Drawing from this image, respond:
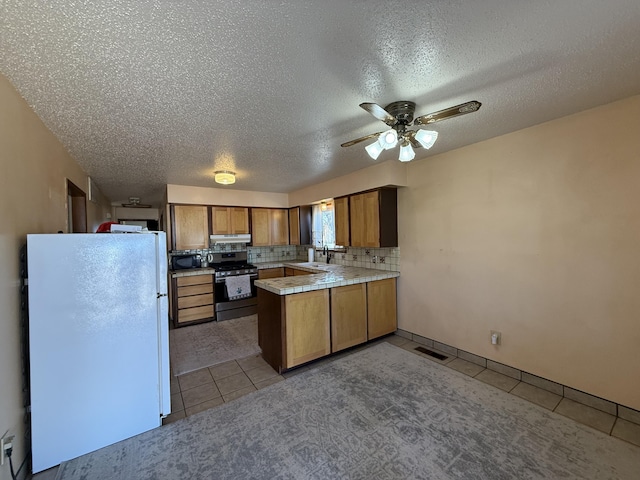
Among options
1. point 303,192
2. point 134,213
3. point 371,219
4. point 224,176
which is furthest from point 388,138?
point 134,213

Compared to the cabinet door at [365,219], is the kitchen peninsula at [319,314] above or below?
below

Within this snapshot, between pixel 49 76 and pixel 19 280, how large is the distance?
4.03 ft

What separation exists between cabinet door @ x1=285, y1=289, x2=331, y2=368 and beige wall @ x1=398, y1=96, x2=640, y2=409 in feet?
4.57

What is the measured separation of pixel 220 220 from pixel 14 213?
11.0ft

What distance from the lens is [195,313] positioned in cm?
439

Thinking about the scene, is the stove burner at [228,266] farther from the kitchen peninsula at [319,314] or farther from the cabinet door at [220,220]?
the kitchen peninsula at [319,314]

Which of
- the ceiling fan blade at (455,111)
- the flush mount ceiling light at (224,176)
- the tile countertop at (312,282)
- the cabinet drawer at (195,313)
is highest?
the flush mount ceiling light at (224,176)

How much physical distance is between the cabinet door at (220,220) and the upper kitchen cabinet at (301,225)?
132 cm

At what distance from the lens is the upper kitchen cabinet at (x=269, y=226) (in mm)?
5293

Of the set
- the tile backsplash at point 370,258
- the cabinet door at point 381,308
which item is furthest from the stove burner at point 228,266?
the cabinet door at point 381,308

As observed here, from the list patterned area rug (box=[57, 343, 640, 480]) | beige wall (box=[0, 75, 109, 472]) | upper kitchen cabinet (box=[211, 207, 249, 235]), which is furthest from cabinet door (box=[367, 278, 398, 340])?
beige wall (box=[0, 75, 109, 472])

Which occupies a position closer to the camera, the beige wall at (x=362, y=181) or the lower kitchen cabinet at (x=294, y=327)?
the lower kitchen cabinet at (x=294, y=327)

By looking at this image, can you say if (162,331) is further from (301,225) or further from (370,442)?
(301,225)

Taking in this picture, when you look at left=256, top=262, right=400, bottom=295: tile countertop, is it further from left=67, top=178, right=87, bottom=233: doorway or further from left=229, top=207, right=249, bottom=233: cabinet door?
left=67, top=178, right=87, bottom=233: doorway
